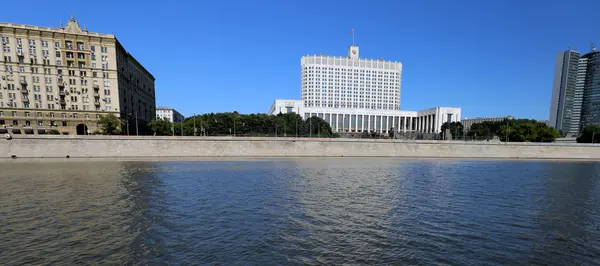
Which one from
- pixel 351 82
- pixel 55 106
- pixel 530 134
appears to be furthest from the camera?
pixel 351 82

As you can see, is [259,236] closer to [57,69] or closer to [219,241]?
[219,241]

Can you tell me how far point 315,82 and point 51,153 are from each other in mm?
134467

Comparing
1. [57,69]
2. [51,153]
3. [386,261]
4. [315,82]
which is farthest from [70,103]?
[315,82]

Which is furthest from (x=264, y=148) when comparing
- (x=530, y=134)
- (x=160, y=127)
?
(x=530, y=134)

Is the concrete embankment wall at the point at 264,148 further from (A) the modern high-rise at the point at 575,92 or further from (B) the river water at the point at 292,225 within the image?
(A) the modern high-rise at the point at 575,92

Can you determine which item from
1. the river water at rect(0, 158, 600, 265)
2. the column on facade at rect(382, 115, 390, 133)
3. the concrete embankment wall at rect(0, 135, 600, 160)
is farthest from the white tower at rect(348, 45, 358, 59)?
the river water at rect(0, 158, 600, 265)

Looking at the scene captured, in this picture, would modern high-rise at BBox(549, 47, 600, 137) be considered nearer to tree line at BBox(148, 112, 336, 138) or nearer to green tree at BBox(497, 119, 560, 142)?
green tree at BBox(497, 119, 560, 142)

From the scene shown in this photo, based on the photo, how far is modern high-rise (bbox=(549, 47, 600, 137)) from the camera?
125 meters

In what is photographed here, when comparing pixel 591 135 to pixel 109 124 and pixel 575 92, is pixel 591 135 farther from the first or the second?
pixel 109 124

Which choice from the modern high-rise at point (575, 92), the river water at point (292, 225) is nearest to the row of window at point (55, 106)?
the river water at point (292, 225)

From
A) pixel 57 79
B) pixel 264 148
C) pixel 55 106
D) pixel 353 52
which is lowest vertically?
pixel 264 148

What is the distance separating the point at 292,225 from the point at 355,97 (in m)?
163

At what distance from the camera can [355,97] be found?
16875cm

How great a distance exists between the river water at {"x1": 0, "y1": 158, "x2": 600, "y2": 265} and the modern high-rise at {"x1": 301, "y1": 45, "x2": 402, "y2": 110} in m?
146
